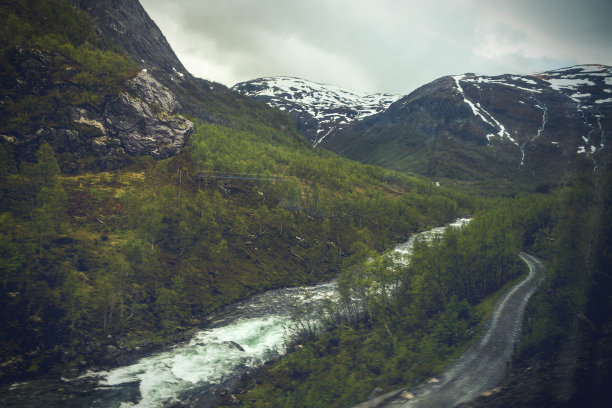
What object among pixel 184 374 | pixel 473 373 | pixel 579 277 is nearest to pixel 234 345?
pixel 184 374

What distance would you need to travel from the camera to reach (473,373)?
109ft

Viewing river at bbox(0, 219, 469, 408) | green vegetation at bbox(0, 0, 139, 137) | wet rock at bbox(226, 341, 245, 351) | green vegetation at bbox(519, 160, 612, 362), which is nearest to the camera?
green vegetation at bbox(519, 160, 612, 362)

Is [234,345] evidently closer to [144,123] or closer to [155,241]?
[155,241]

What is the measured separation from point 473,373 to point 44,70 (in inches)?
5151

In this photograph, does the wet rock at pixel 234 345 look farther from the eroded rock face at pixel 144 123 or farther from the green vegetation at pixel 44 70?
the green vegetation at pixel 44 70

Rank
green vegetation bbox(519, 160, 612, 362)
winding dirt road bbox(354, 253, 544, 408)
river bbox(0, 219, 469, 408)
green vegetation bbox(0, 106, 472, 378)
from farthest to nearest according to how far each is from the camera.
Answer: green vegetation bbox(0, 106, 472, 378)
river bbox(0, 219, 469, 408)
green vegetation bbox(519, 160, 612, 362)
winding dirt road bbox(354, 253, 544, 408)

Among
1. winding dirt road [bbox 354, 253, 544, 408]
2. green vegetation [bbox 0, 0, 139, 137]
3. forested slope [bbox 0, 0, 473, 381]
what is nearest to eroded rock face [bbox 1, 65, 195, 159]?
Result: forested slope [bbox 0, 0, 473, 381]

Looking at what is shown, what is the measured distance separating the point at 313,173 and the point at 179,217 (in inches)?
2928

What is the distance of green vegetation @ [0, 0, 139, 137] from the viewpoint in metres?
93.2

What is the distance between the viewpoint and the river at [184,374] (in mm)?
38000

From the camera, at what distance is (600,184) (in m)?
36.9

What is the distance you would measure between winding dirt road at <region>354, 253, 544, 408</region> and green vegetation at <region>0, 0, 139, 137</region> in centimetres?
10774

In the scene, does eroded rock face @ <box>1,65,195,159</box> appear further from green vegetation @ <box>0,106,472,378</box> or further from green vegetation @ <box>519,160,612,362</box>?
green vegetation @ <box>519,160,612,362</box>

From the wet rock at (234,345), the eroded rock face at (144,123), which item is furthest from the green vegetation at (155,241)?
the wet rock at (234,345)
